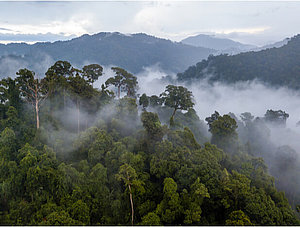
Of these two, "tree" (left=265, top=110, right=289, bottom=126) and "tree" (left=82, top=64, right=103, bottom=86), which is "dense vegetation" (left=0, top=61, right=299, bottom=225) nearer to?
"tree" (left=82, top=64, right=103, bottom=86)

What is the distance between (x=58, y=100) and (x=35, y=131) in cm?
532

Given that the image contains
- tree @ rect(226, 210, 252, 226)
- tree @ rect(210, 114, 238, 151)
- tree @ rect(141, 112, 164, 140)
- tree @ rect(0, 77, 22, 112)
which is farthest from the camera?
tree @ rect(210, 114, 238, 151)

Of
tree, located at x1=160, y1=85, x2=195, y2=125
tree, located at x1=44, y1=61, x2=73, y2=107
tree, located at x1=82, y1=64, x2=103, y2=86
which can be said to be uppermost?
tree, located at x1=82, y1=64, x2=103, y2=86

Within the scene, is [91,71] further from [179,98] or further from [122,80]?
[179,98]

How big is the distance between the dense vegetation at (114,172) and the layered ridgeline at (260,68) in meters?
104

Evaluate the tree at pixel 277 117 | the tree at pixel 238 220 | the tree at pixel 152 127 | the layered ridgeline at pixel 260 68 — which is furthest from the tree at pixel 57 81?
the layered ridgeline at pixel 260 68

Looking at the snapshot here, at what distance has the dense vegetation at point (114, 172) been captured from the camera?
38.1ft

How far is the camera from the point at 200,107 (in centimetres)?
11556

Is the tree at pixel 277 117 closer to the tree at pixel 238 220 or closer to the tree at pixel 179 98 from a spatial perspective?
the tree at pixel 179 98

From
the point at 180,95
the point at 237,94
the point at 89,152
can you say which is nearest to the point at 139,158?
the point at 89,152

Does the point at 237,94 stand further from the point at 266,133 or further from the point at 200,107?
the point at 266,133

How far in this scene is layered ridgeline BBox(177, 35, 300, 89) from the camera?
101188 mm

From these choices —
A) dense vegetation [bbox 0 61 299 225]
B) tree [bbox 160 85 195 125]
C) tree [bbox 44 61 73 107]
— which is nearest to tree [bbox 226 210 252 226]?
dense vegetation [bbox 0 61 299 225]

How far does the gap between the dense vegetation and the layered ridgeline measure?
4084 inches
